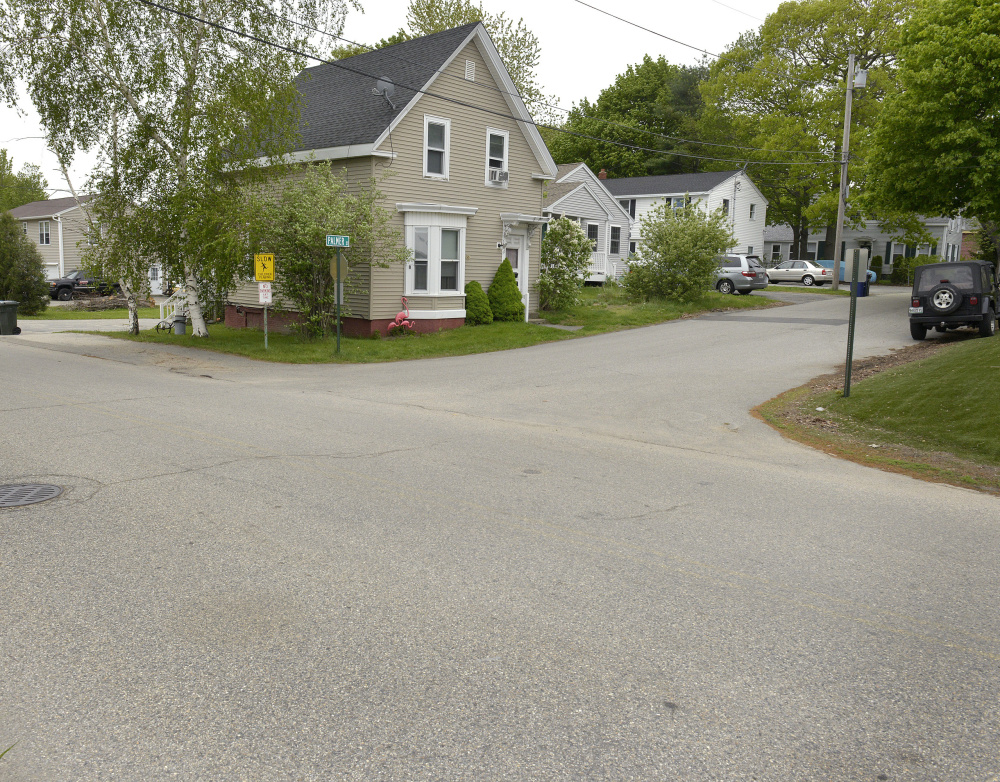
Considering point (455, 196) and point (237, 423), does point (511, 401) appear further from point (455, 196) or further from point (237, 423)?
point (455, 196)

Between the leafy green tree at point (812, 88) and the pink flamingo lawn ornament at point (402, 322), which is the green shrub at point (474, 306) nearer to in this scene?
the pink flamingo lawn ornament at point (402, 322)

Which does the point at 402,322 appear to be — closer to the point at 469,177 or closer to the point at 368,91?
the point at 469,177

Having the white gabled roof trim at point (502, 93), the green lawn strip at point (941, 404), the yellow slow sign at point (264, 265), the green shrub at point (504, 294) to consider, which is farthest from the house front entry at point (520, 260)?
the green lawn strip at point (941, 404)

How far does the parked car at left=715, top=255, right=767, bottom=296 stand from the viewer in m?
37.1

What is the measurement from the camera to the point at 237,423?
10.6m

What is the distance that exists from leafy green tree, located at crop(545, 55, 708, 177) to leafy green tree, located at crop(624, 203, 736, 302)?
122ft

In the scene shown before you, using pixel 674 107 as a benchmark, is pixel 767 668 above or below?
below

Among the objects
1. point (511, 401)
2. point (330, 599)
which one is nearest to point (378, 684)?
point (330, 599)

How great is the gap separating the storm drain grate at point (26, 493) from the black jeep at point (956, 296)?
64.6ft

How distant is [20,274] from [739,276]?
111 ft

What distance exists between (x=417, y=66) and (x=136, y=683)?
22.5 m

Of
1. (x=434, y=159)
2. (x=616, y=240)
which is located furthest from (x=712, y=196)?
(x=434, y=159)

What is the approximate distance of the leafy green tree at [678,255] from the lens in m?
30.1

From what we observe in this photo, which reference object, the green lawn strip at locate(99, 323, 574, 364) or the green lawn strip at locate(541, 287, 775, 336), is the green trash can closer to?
the green lawn strip at locate(99, 323, 574, 364)
